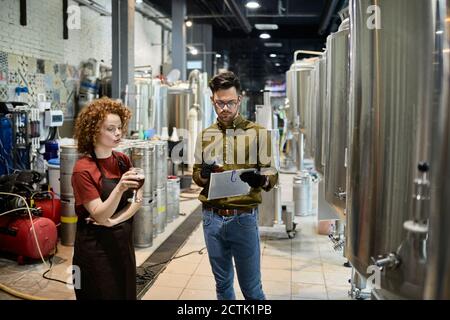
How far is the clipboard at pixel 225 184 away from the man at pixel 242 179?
3 cm

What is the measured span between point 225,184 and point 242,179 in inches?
3.2

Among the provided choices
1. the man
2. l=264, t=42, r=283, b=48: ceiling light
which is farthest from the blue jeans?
l=264, t=42, r=283, b=48: ceiling light

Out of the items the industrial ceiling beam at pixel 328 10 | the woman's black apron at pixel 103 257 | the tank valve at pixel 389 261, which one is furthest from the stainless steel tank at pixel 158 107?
the tank valve at pixel 389 261

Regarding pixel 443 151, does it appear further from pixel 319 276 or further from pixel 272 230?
pixel 272 230

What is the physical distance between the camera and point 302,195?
229 inches

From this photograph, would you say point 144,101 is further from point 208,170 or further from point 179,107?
point 208,170

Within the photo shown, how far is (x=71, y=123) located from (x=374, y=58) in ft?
22.4

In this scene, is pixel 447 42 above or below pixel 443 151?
above

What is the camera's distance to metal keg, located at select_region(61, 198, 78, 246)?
4289 mm

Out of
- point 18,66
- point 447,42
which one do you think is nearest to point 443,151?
point 447,42

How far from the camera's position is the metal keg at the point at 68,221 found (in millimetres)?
4289

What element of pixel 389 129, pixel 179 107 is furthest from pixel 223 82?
pixel 179 107

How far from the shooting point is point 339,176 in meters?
2.69
